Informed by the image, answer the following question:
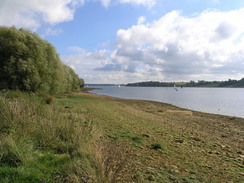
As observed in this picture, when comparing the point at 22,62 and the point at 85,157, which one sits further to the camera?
the point at 22,62

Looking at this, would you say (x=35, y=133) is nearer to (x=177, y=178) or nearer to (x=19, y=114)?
(x=19, y=114)

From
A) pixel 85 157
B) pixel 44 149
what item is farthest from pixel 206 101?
pixel 85 157

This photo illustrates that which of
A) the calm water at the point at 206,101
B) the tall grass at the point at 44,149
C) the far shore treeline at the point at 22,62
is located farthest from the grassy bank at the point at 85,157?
the calm water at the point at 206,101

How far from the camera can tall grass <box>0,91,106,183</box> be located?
11.0 ft

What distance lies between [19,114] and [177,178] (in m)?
5.48

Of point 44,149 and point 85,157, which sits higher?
point 85,157

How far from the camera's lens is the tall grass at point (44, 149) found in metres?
3.34

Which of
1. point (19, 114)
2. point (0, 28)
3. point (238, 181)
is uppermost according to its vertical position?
point (0, 28)

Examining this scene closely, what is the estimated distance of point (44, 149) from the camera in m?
4.86

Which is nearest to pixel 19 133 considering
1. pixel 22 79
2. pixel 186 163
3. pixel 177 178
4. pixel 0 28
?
pixel 177 178

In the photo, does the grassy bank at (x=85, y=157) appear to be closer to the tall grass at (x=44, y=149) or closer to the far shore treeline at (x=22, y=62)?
the tall grass at (x=44, y=149)

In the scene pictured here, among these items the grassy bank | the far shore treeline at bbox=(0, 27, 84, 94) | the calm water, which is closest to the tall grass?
the grassy bank

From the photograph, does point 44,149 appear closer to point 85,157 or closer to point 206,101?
point 85,157

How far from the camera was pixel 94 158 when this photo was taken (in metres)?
3.52
